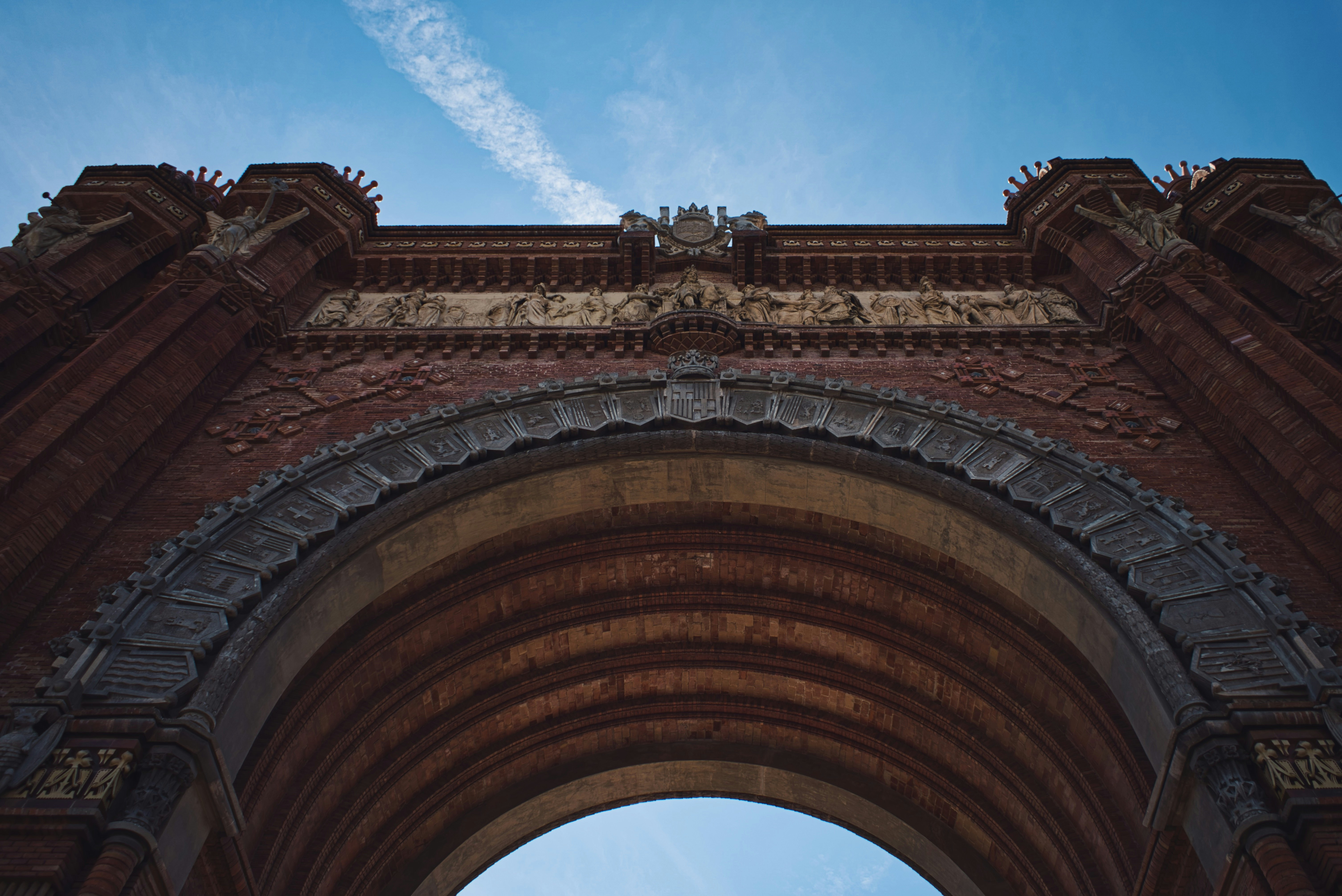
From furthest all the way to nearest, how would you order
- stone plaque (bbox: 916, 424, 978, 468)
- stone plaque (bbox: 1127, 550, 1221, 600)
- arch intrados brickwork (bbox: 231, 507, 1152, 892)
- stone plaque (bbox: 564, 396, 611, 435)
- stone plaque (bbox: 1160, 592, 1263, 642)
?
stone plaque (bbox: 564, 396, 611, 435) < stone plaque (bbox: 916, 424, 978, 468) < arch intrados brickwork (bbox: 231, 507, 1152, 892) < stone plaque (bbox: 1127, 550, 1221, 600) < stone plaque (bbox: 1160, 592, 1263, 642)

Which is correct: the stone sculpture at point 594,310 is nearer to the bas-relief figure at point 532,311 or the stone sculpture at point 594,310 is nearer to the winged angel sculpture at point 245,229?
the bas-relief figure at point 532,311

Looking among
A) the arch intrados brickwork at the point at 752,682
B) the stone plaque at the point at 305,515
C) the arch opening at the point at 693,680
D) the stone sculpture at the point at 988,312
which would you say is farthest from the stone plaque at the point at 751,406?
the stone plaque at the point at 305,515

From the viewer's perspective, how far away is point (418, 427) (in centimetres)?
1048

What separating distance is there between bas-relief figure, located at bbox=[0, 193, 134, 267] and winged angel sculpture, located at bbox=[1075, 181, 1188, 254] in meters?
13.5

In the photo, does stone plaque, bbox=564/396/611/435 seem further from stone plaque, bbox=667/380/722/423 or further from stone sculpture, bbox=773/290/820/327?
stone sculpture, bbox=773/290/820/327

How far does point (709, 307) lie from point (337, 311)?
5.41m

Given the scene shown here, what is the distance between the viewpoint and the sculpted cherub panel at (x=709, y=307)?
44.1ft

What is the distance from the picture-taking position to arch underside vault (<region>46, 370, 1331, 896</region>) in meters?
7.95

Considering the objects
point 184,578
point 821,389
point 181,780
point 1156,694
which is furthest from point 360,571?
point 1156,694

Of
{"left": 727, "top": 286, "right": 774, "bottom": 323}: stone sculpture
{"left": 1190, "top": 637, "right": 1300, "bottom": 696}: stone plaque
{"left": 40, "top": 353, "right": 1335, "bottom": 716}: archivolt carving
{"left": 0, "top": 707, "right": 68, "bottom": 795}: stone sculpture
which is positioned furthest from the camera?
{"left": 727, "top": 286, "right": 774, "bottom": 323}: stone sculpture

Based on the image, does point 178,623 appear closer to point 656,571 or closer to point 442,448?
point 442,448

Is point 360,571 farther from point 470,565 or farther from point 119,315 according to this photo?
point 119,315

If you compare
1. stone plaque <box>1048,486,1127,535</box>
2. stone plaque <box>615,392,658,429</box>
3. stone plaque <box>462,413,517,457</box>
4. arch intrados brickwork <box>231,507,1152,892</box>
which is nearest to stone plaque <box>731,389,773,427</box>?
stone plaque <box>615,392,658,429</box>

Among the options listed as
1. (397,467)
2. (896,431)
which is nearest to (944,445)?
(896,431)
